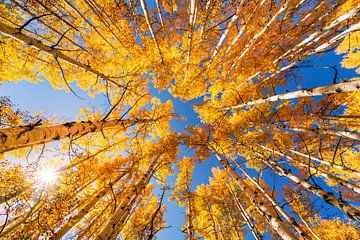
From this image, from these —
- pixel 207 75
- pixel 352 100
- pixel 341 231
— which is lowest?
pixel 352 100

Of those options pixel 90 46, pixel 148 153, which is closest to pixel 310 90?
pixel 148 153

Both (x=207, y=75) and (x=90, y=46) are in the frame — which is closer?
(x=90, y=46)

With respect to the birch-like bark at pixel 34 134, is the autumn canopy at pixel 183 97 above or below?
above

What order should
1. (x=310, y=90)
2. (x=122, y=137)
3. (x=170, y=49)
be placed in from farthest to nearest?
Answer: (x=122, y=137) → (x=170, y=49) → (x=310, y=90)

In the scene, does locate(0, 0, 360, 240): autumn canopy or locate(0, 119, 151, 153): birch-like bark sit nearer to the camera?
locate(0, 119, 151, 153): birch-like bark

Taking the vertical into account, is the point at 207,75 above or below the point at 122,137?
above

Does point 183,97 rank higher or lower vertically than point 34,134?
higher

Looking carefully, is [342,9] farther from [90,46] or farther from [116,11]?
[90,46]

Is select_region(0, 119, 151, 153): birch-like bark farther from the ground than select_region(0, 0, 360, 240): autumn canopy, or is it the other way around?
select_region(0, 0, 360, 240): autumn canopy

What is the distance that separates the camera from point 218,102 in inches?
389

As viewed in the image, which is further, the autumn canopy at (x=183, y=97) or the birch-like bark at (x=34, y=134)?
the autumn canopy at (x=183, y=97)

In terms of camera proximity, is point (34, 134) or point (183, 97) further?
point (183, 97)

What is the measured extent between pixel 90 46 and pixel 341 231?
687 inches

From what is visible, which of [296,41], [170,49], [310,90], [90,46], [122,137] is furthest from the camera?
[122,137]
